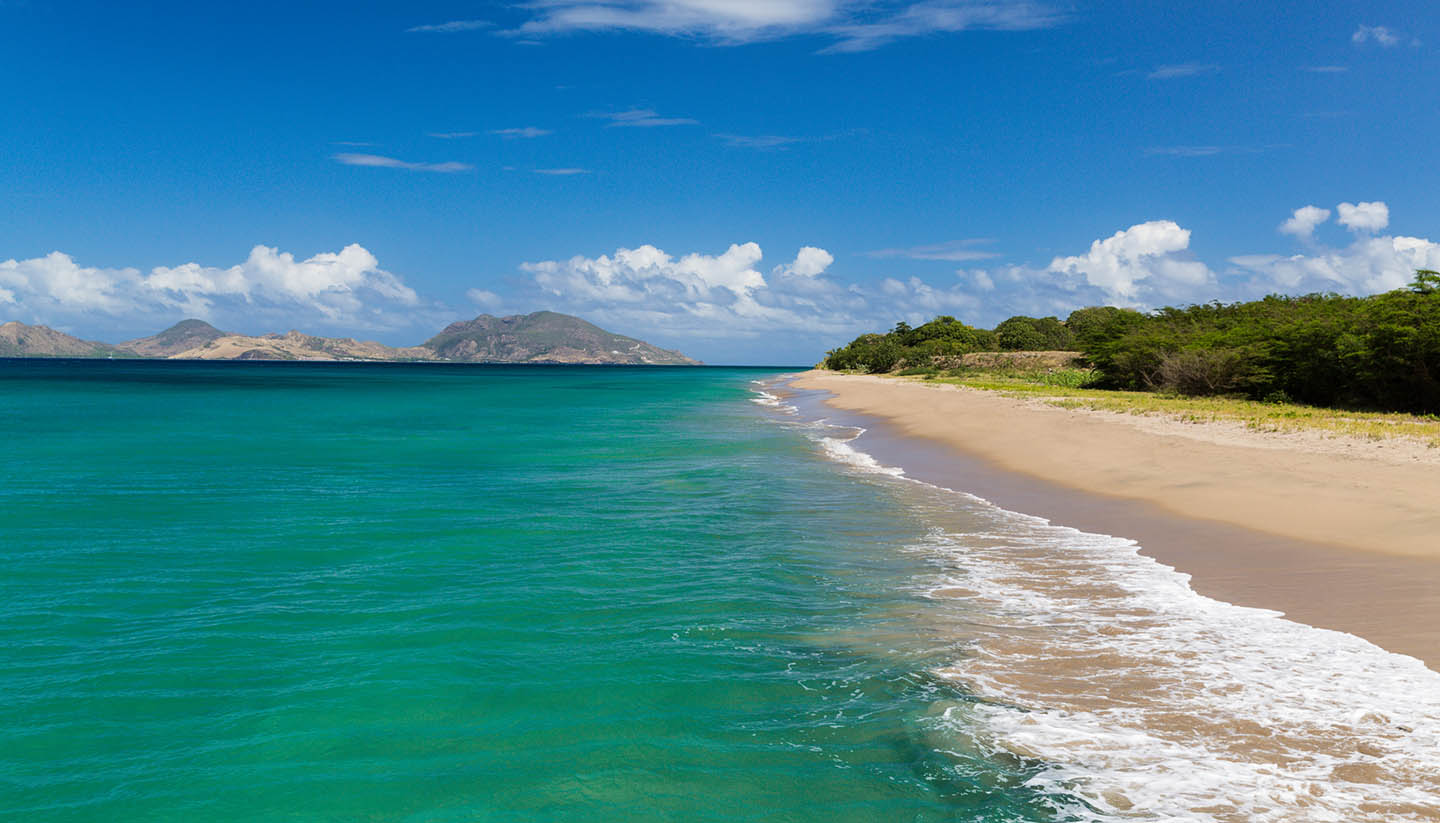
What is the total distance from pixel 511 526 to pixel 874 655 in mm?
9916

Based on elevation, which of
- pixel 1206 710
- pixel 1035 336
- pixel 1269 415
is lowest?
pixel 1206 710

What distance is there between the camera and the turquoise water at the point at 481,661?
653 cm

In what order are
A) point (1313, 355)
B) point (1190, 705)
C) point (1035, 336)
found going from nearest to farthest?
point (1190, 705) → point (1313, 355) → point (1035, 336)

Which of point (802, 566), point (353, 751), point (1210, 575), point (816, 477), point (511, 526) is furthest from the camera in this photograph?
point (816, 477)

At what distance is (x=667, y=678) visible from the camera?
8766 mm

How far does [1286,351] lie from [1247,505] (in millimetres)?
28736

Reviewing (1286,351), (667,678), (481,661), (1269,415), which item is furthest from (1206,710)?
(1286,351)

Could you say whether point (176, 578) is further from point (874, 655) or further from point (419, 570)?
point (874, 655)

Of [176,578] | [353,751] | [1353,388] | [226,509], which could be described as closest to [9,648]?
[176,578]

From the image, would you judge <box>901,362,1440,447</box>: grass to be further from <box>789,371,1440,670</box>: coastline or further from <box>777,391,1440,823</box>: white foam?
<box>777,391,1440,823</box>: white foam

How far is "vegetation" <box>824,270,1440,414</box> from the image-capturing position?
3256 centimetres

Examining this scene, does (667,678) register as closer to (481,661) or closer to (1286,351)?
(481,661)

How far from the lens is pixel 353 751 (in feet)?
23.6

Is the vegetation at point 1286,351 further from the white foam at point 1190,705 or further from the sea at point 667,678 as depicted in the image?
the white foam at point 1190,705
